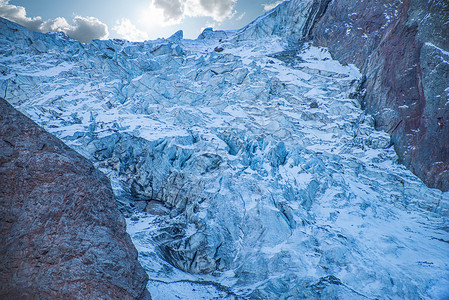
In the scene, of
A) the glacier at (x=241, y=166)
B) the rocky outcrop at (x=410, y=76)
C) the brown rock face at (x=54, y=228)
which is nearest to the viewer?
the brown rock face at (x=54, y=228)

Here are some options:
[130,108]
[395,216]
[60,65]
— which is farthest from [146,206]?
[60,65]

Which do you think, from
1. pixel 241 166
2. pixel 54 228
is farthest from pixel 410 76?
pixel 54 228

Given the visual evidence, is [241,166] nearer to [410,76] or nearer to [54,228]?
[54,228]

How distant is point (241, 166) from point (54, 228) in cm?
3066

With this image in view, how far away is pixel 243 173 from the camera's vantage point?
3731 cm

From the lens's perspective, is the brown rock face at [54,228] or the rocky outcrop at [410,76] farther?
the rocky outcrop at [410,76]

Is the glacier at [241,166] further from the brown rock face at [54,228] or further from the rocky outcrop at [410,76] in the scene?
the brown rock face at [54,228]

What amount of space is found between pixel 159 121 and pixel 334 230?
115 ft

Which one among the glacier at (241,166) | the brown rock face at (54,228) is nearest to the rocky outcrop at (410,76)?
the glacier at (241,166)

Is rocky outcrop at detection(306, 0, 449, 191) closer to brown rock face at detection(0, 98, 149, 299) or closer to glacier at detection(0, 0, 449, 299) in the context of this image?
glacier at detection(0, 0, 449, 299)

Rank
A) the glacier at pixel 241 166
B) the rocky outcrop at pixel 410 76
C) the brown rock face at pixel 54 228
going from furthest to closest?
the rocky outcrop at pixel 410 76, the glacier at pixel 241 166, the brown rock face at pixel 54 228

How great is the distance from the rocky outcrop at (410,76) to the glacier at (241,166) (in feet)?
8.83

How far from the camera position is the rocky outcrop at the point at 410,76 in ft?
121

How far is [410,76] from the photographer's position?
4266 cm
